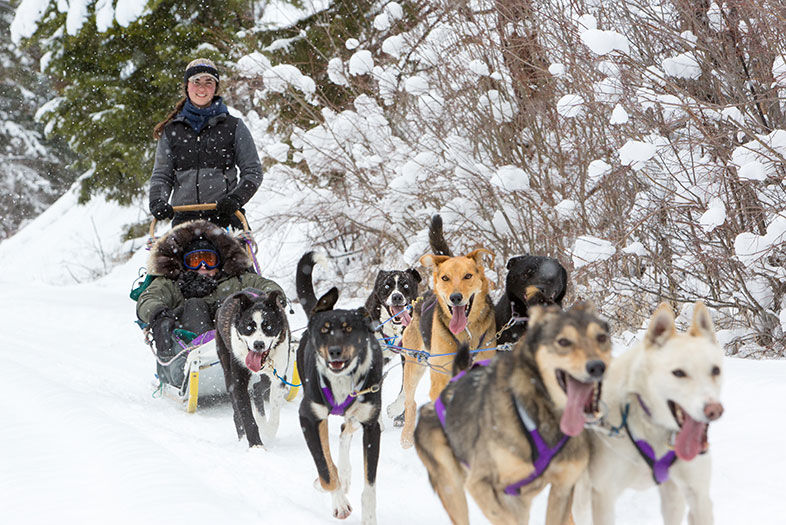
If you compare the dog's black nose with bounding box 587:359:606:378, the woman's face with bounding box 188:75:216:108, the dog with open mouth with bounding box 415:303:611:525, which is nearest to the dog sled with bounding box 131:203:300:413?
the woman's face with bounding box 188:75:216:108

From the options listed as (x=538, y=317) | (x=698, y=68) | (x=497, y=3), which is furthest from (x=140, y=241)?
(x=538, y=317)

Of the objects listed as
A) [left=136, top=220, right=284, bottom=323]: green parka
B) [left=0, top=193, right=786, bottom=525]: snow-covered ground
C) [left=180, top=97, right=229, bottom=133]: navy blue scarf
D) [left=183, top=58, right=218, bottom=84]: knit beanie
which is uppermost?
[left=183, top=58, right=218, bottom=84]: knit beanie

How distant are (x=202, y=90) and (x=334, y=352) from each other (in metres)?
3.48

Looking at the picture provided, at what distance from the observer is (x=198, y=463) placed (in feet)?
14.7

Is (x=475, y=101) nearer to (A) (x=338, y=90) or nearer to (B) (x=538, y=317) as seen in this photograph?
(A) (x=338, y=90)

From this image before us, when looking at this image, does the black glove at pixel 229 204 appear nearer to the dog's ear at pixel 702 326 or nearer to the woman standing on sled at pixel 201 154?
the woman standing on sled at pixel 201 154

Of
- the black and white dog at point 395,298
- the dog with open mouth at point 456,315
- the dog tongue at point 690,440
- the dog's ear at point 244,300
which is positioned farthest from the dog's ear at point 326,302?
the dog tongue at point 690,440

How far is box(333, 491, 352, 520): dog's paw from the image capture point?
3678mm

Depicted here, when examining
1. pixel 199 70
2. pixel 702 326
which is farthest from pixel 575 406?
pixel 199 70

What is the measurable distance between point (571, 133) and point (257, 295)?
3.23 meters

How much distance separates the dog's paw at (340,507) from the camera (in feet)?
12.1

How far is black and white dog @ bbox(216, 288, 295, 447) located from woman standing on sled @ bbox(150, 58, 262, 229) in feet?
4.24

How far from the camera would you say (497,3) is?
6473mm

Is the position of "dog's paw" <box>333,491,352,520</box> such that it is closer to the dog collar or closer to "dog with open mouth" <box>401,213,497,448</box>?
"dog with open mouth" <box>401,213,497,448</box>
